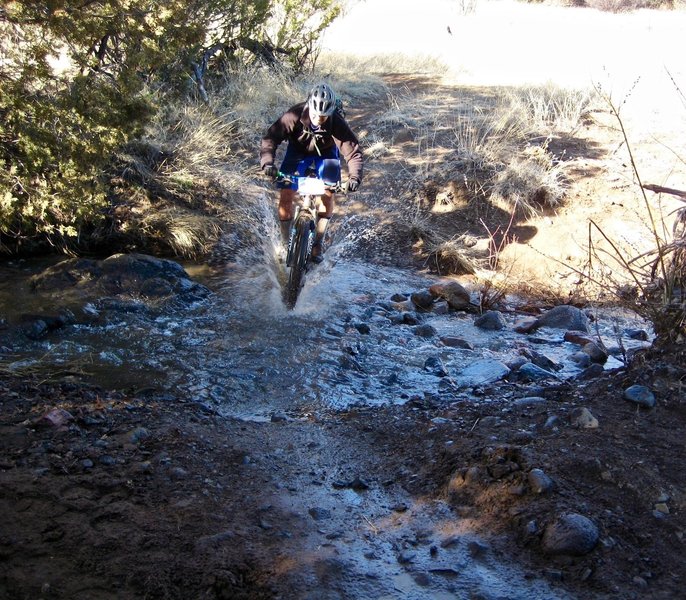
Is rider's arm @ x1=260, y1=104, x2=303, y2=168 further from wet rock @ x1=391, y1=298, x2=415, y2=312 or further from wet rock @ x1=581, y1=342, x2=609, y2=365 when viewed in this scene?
wet rock @ x1=581, y1=342, x2=609, y2=365

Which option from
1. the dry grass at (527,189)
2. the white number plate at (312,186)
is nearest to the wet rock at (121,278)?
the white number plate at (312,186)

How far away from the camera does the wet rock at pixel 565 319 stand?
22.3 ft

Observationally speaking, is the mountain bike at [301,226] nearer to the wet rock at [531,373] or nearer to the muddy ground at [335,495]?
the muddy ground at [335,495]

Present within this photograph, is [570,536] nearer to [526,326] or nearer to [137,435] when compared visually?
[137,435]

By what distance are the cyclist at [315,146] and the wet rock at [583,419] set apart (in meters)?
3.17

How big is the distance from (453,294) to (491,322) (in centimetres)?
71

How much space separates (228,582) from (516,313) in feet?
17.6

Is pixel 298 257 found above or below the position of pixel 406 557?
above

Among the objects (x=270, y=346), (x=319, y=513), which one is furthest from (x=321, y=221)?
(x=319, y=513)

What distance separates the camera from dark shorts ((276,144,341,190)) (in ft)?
21.2

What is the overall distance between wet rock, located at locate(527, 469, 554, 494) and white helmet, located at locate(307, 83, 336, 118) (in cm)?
411

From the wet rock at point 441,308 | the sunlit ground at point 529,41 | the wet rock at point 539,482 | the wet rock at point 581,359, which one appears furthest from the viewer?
the sunlit ground at point 529,41

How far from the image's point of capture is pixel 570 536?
2.98 meters

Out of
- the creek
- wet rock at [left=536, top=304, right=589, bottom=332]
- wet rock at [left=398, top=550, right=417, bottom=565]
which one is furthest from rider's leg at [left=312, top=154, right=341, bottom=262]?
wet rock at [left=398, top=550, right=417, bottom=565]
